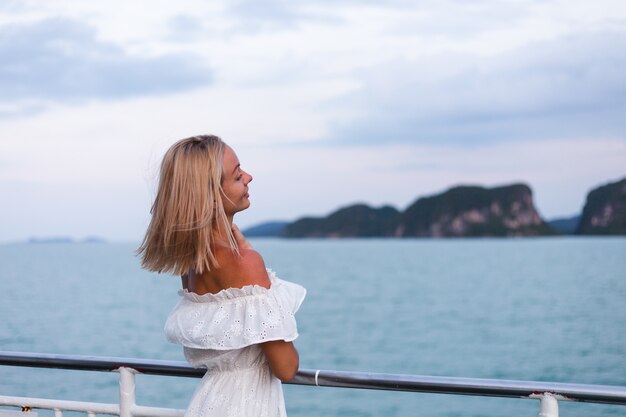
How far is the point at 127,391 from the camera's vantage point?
231 cm

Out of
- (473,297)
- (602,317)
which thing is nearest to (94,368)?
(602,317)

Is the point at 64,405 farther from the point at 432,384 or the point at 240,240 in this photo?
the point at 432,384

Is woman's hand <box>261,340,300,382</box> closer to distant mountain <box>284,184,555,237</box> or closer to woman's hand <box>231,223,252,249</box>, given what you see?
woman's hand <box>231,223,252,249</box>

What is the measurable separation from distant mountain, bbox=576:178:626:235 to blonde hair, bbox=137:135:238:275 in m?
65.4

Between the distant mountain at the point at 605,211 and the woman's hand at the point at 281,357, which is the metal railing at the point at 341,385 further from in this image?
the distant mountain at the point at 605,211

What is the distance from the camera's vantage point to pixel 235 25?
3262 centimetres

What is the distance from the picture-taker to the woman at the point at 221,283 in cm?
176

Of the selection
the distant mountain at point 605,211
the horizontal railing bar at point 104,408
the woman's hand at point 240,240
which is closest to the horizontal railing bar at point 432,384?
the horizontal railing bar at point 104,408

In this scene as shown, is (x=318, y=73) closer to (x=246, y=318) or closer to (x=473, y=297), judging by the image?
(x=473, y=297)

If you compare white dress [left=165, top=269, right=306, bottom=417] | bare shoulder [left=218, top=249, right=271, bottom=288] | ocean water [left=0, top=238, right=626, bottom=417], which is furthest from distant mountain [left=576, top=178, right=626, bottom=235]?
bare shoulder [left=218, top=249, right=271, bottom=288]

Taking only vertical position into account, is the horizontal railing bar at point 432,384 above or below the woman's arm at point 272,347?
below

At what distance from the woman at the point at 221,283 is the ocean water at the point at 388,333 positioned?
18.2m

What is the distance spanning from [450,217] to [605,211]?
24.5 metres

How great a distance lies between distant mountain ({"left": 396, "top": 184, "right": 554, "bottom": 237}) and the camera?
276 ft
